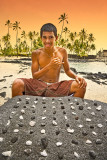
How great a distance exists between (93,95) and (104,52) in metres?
71.5

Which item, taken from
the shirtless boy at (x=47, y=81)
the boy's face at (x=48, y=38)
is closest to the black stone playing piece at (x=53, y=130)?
the shirtless boy at (x=47, y=81)

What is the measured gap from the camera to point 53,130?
279cm

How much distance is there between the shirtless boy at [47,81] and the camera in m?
3.67

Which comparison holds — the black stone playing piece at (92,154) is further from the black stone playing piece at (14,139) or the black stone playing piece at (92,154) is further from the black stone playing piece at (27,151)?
the black stone playing piece at (14,139)

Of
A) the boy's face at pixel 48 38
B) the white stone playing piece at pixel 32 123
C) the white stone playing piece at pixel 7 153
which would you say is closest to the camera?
the white stone playing piece at pixel 7 153

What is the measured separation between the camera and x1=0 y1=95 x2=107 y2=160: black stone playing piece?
7.42ft

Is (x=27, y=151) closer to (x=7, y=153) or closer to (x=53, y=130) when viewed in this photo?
(x=7, y=153)

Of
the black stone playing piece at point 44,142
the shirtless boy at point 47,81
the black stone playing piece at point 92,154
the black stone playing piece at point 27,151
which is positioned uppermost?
the shirtless boy at point 47,81

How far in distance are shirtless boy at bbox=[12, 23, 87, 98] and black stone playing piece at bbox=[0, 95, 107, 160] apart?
0.18 meters

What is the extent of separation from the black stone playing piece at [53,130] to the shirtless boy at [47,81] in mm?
181

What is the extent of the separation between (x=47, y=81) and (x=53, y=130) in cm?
160

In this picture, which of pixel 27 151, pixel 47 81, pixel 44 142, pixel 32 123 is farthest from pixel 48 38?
pixel 27 151

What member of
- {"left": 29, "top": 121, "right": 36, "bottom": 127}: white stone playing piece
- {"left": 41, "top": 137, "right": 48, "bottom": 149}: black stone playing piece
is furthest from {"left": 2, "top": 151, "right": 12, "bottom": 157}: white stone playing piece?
{"left": 29, "top": 121, "right": 36, "bottom": 127}: white stone playing piece

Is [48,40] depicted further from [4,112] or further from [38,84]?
[4,112]
